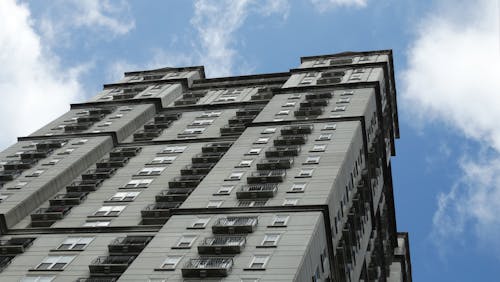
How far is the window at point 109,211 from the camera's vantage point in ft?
181

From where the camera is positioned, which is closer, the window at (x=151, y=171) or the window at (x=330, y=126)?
the window at (x=330, y=126)

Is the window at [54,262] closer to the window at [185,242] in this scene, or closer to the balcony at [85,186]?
the window at [185,242]

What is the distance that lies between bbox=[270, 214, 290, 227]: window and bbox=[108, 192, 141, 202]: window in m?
16.2

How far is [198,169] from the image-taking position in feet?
200

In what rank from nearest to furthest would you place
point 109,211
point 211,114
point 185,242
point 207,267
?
point 207,267 → point 185,242 → point 109,211 → point 211,114

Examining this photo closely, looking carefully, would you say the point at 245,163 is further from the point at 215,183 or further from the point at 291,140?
the point at 291,140

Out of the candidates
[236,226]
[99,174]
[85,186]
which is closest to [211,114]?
[99,174]

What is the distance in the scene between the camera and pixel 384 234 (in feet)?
256

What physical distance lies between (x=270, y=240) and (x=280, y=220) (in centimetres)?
274

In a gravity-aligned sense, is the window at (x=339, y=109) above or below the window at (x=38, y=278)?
above

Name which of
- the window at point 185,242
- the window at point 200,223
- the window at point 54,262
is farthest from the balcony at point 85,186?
the window at point 185,242

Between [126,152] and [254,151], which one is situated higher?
[126,152]

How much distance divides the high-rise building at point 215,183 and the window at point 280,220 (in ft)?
0.41

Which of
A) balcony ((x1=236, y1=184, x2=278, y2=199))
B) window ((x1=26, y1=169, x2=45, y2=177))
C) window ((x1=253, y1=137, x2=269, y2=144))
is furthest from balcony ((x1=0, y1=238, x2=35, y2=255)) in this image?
window ((x1=253, y1=137, x2=269, y2=144))
